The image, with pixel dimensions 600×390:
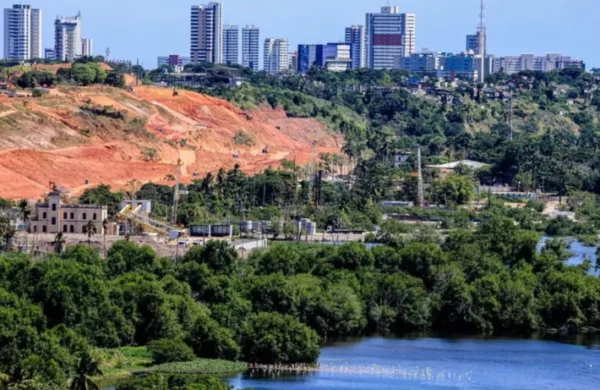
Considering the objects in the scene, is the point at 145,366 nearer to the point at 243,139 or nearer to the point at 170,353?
the point at 170,353

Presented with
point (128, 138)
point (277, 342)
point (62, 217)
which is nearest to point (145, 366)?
point (277, 342)

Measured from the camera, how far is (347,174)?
14538cm

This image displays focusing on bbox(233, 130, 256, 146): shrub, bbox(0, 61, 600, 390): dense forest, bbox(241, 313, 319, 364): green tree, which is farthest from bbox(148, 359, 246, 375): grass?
bbox(233, 130, 256, 146): shrub

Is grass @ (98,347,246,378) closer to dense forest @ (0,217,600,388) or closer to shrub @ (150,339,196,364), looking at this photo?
shrub @ (150,339,196,364)

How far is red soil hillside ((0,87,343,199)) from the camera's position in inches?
4803

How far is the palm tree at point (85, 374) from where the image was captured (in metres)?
54.4

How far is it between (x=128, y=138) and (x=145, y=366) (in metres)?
72.9

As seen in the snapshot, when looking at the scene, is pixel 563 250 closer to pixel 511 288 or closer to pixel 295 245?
pixel 295 245

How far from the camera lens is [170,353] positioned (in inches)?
2596

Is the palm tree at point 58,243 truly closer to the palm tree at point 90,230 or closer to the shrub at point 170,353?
the palm tree at point 90,230

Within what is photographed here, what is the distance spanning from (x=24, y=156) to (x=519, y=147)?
151 ft

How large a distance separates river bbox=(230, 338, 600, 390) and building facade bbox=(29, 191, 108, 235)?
2625 centimetres

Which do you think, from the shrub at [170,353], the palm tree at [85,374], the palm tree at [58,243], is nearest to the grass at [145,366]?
the shrub at [170,353]

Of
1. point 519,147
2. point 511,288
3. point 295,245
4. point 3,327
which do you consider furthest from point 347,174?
point 3,327
